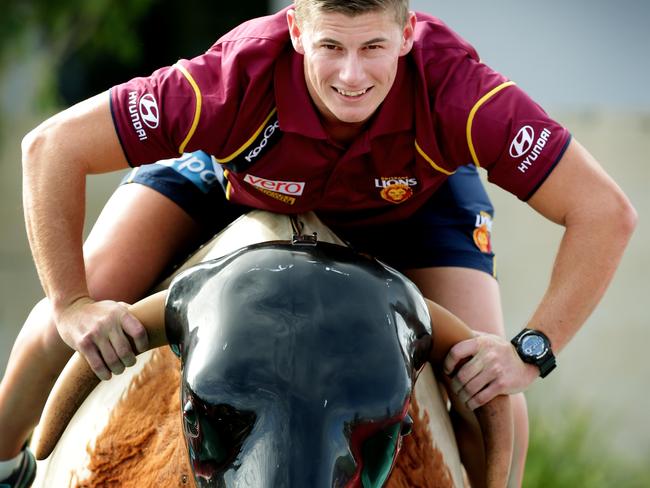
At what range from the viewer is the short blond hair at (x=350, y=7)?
226cm

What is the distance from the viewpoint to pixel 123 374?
93.7 inches

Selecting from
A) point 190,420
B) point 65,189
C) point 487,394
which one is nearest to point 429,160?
point 487,394

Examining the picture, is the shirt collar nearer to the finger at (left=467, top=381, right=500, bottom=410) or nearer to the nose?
the nose

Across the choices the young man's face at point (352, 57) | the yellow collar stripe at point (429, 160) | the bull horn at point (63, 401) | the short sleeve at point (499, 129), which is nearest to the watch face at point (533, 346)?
the short sleeve at point (499, 129)

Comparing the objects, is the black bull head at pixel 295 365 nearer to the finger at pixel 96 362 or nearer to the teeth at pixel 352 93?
the finger at pixel 96 362

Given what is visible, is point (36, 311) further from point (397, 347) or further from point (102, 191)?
point (102, 191)

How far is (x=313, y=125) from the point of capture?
2.52m

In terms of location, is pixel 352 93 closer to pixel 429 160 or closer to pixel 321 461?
pixel 429 160

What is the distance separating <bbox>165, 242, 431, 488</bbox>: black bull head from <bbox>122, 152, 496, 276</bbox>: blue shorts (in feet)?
2.59

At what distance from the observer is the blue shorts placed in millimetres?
2844

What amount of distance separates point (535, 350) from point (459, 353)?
269mm

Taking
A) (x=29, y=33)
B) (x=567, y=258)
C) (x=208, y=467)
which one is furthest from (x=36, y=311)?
(x=29, y=33)

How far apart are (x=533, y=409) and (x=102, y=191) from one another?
11.2ft

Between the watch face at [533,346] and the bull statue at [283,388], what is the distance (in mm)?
150
